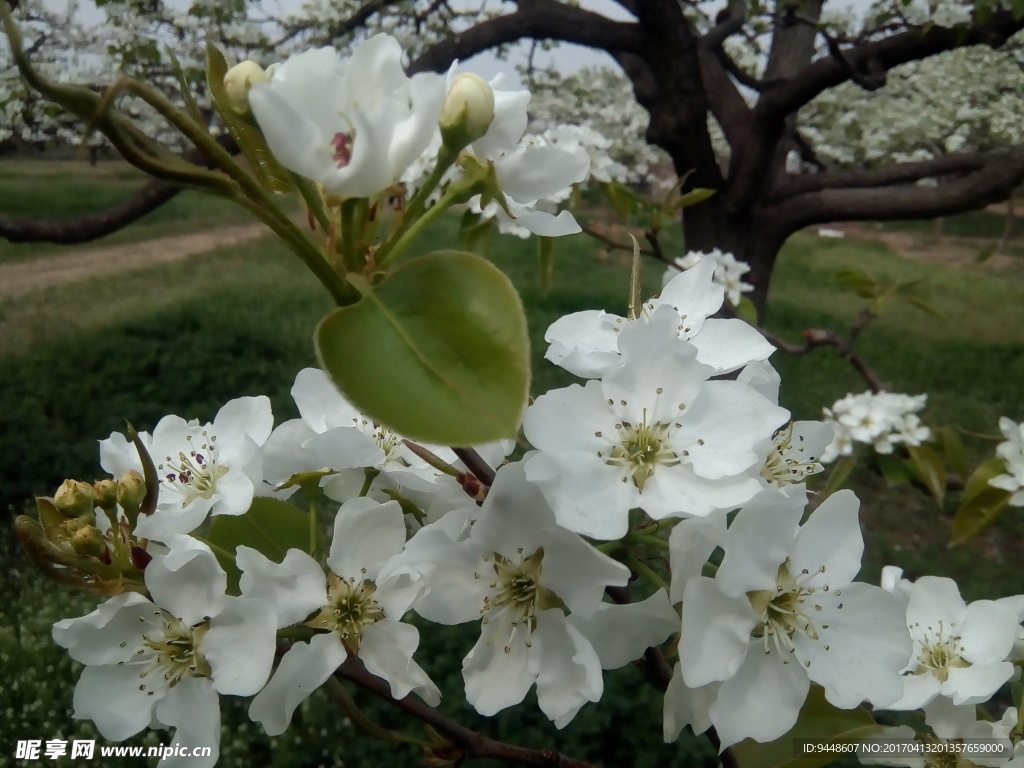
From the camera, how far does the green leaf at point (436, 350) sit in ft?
1.18

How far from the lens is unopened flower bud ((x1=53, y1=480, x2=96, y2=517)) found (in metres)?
0.51

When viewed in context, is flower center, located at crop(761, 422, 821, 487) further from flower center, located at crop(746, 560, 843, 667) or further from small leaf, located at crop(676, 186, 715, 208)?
small leaf, located at crop(676, 186, 715, 208)

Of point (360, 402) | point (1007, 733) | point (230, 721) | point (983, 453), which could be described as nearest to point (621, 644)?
point (360, 402)

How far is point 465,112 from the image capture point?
44cm

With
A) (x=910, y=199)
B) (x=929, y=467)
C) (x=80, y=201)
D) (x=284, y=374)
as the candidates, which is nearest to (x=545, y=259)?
(x=929, y=467)

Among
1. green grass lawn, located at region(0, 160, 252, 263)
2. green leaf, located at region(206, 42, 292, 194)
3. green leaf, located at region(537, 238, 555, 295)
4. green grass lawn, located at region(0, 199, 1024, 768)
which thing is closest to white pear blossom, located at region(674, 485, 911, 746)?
green leaf, located at region(206, 42, 292, 194)

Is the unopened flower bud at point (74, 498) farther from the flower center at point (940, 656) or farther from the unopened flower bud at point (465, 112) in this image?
→ the flower center at point (940, 656)

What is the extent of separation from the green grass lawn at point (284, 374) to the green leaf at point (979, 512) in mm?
804

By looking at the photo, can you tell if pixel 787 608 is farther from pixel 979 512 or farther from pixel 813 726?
pixel 979 512

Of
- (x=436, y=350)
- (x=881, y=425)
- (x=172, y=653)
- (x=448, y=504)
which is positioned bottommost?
(x=881, y=425)

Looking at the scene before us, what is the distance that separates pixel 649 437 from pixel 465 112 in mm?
229

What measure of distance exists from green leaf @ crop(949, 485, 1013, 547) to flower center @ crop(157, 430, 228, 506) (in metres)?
1.39

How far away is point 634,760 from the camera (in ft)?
6.07

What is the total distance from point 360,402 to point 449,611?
191 millimetres
